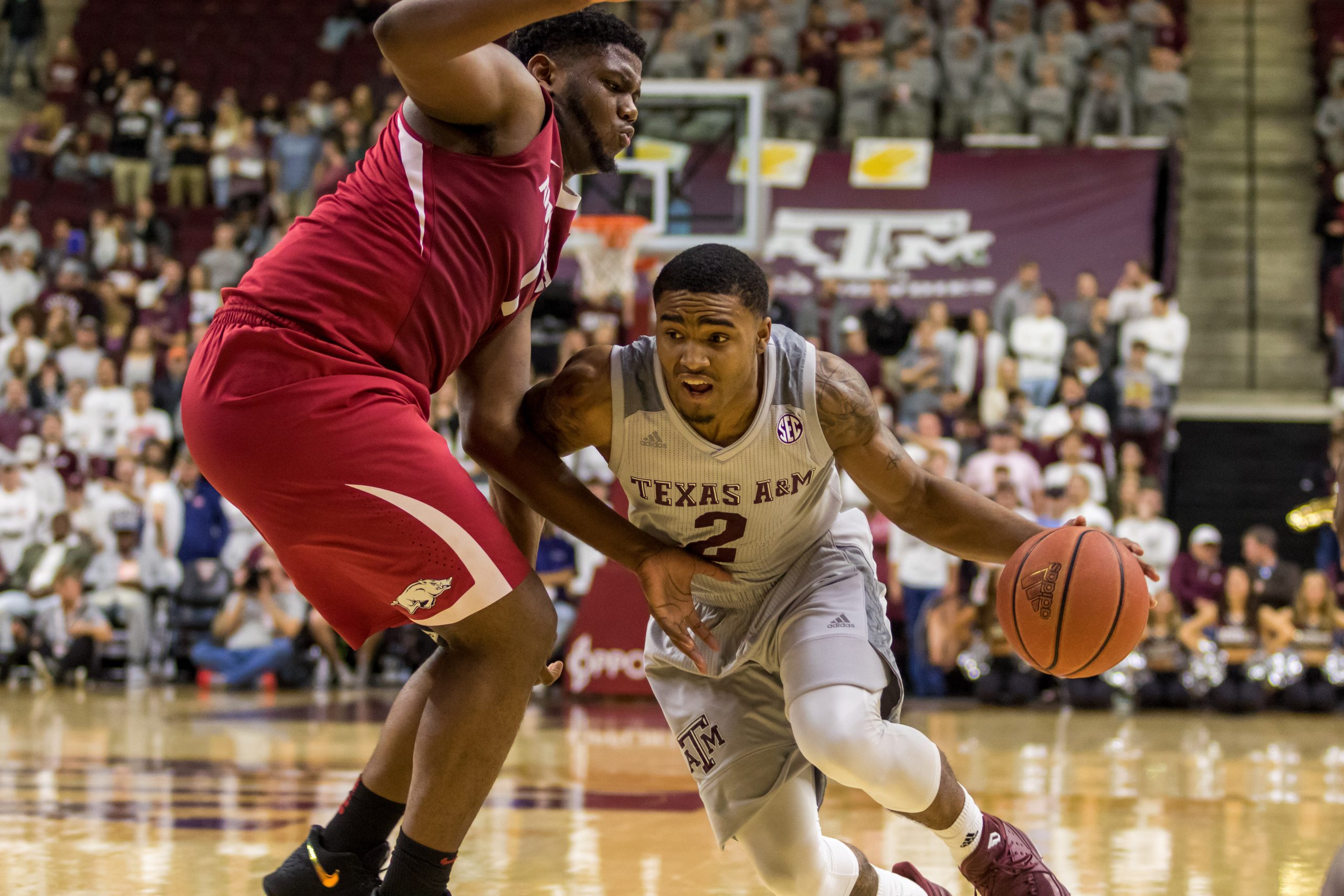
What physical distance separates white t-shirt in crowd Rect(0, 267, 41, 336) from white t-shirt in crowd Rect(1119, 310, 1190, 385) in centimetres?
1065

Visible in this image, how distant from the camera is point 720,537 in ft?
13.0

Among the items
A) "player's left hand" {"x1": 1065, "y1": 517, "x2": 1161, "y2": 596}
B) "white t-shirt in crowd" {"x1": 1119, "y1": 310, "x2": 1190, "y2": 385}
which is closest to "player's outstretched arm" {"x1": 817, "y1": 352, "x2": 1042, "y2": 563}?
"player's left hand" {"x1": 1065, "y1": 517, "x2": 1161, "y2": 596}

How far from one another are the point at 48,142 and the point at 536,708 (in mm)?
11300

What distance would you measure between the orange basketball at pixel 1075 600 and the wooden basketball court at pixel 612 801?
4.30 ft

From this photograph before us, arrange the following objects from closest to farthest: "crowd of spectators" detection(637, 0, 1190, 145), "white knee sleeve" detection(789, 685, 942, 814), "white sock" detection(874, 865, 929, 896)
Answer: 1. "white knee sleeve" detection(789, 685, 942, 814)
2. "white sock" detection(874, 865, 929, 896)
3. "crowd of spectators" detection(637, 0, 1190, 145)

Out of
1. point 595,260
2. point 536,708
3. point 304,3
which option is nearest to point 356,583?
point 536,708

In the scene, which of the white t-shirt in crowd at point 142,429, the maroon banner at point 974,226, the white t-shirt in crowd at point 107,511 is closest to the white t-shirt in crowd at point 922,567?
the maroon banner at point 974,226

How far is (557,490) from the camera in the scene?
3.75 meters

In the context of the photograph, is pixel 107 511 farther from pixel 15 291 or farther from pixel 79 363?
pixel 15 291

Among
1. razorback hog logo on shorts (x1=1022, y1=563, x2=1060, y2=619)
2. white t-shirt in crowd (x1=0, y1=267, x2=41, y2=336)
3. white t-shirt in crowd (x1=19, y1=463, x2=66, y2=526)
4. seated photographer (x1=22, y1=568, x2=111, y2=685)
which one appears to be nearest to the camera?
razorback hog logo on shorts (x1=1022, y1=563, x2=1060, y2=619)

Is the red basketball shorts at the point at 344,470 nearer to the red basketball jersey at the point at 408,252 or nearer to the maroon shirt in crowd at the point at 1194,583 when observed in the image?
the red basketball jersey at the point at 408,252

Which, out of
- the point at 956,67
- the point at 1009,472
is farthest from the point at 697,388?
the point at 956,67

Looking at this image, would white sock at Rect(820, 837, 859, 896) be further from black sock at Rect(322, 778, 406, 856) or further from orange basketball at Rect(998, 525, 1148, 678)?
black sock at Rect(322, 778, 406, 856)

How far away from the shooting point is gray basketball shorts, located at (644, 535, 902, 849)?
3.82 metres
